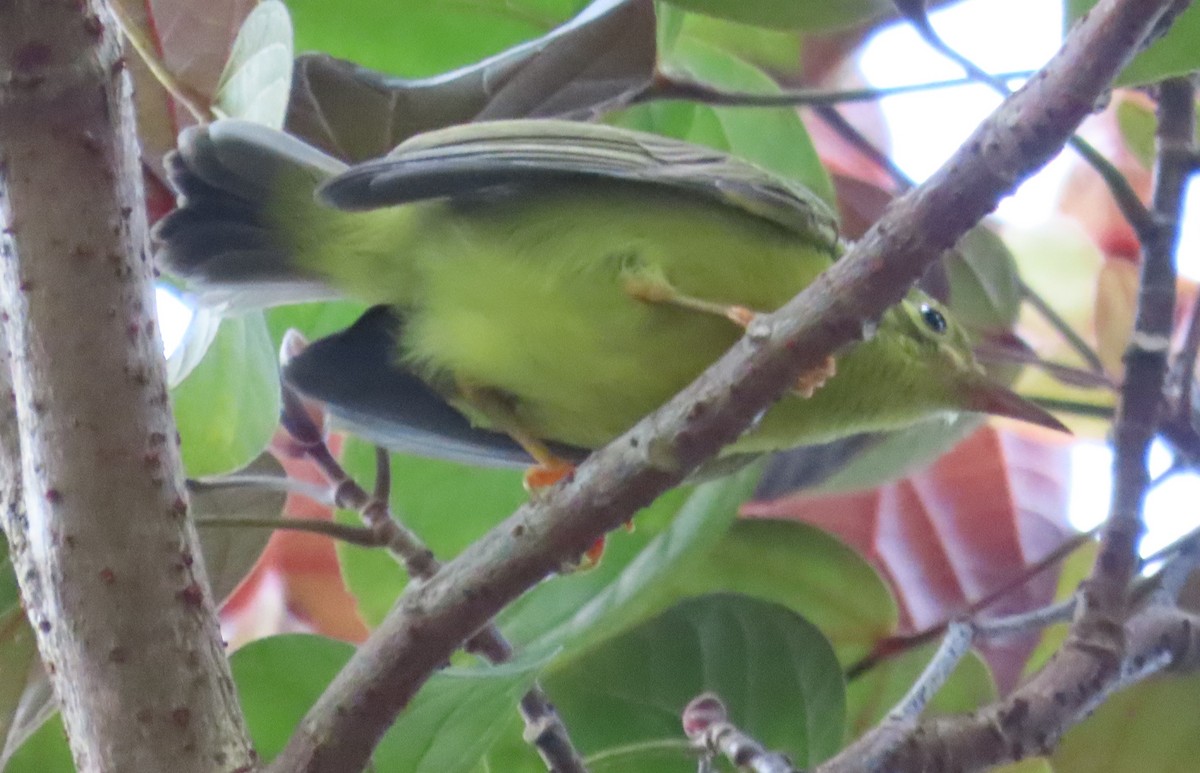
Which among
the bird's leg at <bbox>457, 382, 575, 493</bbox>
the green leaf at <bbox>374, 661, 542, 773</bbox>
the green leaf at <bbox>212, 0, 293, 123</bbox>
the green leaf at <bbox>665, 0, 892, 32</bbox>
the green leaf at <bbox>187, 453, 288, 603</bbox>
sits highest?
the green leaf at <bbox>212, 0, 293, 123</bbox>

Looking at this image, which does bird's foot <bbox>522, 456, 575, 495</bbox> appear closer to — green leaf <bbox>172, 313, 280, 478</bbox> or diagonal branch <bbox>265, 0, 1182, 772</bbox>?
green leaf <bbox>172, 313, 280, 478</bbox>

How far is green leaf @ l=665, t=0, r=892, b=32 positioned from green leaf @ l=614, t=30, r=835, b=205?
36 cm

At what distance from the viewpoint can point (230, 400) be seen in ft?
5.35

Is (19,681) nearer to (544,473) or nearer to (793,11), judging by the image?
(544,473)

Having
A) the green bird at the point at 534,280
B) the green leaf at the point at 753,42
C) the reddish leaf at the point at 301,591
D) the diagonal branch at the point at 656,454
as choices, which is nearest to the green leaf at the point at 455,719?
the diagonal branch at the point at 656,454

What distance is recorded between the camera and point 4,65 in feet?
3.84

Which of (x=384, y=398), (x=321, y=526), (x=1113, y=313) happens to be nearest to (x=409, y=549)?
(x=321, y=526)

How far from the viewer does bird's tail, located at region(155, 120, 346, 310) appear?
160cm

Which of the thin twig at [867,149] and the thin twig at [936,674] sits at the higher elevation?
the thin twig at [867,149]

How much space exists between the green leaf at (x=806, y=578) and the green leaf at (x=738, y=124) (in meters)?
0.54

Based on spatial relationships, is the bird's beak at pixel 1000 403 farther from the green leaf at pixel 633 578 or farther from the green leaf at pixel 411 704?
the green leaf at pixel 411 704

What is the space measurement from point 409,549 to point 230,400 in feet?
1.19

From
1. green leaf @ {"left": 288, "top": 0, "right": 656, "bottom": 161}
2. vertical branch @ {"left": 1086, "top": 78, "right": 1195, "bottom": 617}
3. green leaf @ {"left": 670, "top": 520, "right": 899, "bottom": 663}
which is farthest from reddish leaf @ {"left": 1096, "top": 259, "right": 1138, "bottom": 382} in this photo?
green leaf @ {"left": 288, "top": 0, "right": 656, "bottom": 161}

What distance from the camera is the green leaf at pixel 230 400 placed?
5.28ft
